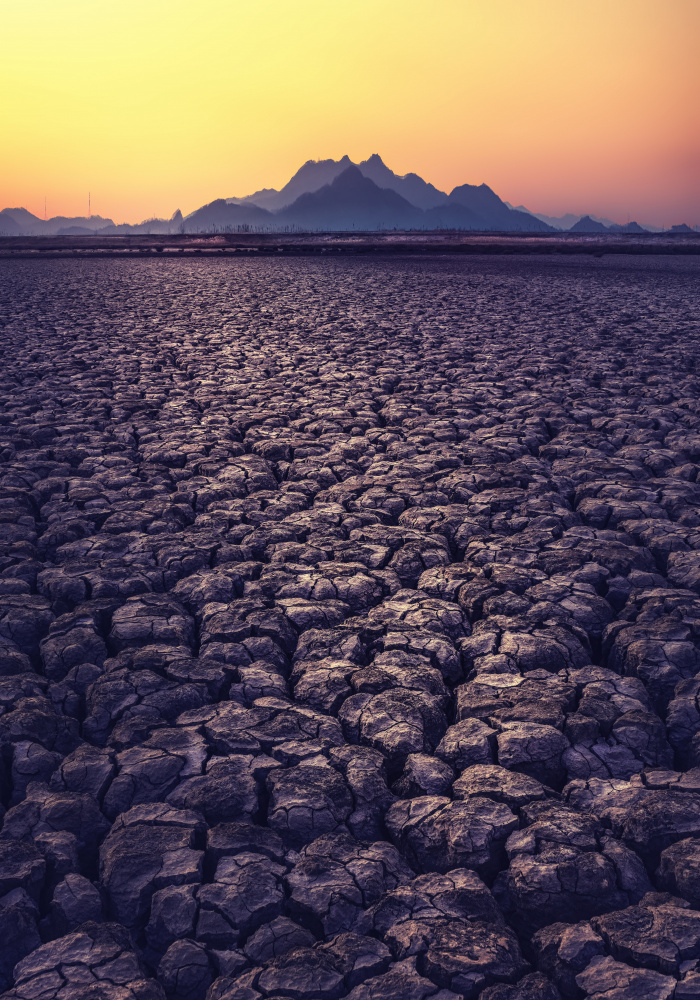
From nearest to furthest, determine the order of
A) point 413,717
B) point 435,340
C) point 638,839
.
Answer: point 638,839, point 413,717, point 435,340

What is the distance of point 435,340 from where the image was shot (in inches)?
285

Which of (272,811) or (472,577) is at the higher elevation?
(472,577)

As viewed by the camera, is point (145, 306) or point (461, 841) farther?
point (145, 306)

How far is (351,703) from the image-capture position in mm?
1855

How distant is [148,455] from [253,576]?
62.2 inches

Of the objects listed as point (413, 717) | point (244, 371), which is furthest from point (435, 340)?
point (413, 717)

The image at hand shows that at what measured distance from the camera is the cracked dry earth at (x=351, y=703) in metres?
1.24

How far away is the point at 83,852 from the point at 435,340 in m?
6.50

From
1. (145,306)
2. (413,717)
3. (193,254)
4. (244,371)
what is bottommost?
(413,717)

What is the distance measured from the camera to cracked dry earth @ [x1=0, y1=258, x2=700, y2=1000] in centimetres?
124

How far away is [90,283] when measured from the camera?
45.6 feet

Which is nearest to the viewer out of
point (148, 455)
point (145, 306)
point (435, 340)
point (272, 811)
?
point (272, 811)

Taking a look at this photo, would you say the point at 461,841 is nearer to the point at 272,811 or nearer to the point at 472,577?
the point at 272,811

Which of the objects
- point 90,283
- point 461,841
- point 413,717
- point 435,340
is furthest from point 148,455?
point 90,283
